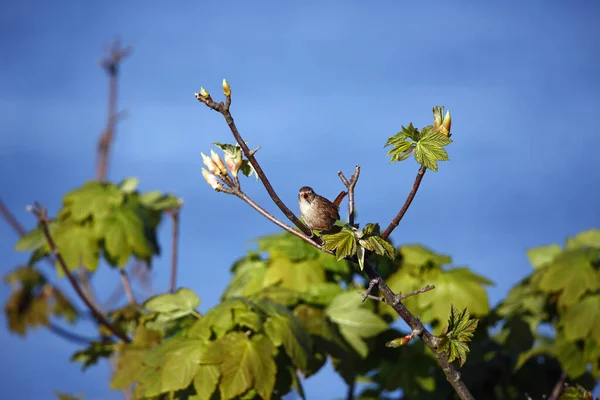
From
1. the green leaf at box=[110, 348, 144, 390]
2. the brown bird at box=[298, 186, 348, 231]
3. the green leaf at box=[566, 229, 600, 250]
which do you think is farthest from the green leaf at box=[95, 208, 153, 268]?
the green leaf at box=[566, 229, 600, 250]

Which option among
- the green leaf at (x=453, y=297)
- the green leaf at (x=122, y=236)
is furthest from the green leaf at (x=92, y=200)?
the green leaf at (x=453, y=297)

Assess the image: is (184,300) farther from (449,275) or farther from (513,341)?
(513,341)

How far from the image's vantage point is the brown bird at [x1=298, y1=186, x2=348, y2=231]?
349 cm

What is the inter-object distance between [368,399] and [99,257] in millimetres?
3157

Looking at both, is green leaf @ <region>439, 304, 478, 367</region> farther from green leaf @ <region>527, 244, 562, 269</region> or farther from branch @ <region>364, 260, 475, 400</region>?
green leaf @ <region>527, 244, 562, 269</region>

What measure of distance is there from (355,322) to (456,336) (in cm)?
260

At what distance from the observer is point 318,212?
3.50m

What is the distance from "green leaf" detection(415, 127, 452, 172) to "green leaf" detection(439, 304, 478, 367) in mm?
681

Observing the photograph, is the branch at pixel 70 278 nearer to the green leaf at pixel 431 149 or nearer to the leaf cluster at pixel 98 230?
the leaf cluster at pixel 98 230

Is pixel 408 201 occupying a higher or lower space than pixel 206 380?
lower

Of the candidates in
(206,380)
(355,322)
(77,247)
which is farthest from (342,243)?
(77,247)

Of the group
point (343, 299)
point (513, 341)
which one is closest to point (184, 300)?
point (343, 299)

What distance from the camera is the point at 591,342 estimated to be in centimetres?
590

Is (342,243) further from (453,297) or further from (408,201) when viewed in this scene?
(453,297)
